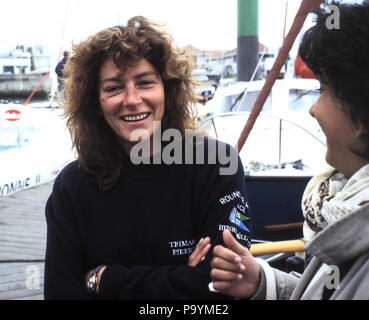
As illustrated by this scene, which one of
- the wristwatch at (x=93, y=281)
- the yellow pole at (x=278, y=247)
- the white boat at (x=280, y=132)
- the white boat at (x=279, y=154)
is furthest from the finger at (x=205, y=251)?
the white boat at (x=280, y=132)

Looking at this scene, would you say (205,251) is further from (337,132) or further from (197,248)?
(337,132)

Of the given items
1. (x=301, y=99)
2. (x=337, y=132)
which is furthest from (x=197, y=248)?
(x=301, y=99)

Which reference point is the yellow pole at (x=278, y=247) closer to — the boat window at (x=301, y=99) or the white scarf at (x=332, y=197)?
the white scarf at (x=332, y=197)

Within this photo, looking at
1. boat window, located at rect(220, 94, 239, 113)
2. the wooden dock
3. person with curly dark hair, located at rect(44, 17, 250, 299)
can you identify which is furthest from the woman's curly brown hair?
boat window, located at rect(220, 94, 239, 113)

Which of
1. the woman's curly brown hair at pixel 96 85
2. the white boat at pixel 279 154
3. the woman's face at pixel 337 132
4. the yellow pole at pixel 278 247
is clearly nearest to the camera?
the woman's face at pixel 337 132

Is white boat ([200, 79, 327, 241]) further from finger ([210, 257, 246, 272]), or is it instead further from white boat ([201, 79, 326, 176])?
finger ([210, 257, 246, 272])

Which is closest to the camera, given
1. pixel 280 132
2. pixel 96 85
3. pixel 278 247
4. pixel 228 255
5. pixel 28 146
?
pixel 228 255

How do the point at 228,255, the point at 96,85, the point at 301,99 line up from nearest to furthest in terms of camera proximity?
the point at 228,255, the point at 96,85, the point at 301,99

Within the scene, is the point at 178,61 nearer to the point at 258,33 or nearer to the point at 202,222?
the point at 202,222

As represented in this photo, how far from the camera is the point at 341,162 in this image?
1221 mm

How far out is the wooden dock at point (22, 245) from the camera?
13.2 feet

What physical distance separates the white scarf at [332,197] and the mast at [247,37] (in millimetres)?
8744

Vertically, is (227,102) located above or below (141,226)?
below

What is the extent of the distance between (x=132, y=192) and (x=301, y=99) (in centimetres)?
546
